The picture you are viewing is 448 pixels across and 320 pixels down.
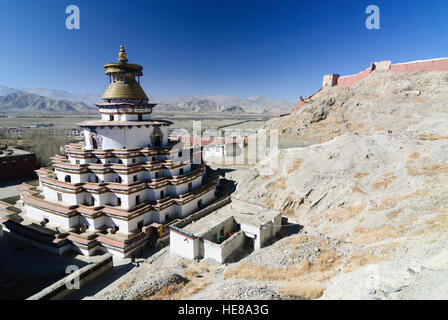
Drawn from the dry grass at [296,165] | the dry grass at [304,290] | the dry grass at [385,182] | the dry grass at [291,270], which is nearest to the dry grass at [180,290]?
the dry grass at [291,270]

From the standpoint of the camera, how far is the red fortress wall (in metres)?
42.4

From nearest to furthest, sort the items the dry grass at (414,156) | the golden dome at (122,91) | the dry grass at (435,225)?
the dry grass at (435,225)
the dry grass at (414,156)
the golden dome at (122,91)

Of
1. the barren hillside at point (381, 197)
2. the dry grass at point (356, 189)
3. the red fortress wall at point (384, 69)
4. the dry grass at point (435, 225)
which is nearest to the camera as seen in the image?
the barren hillside at point (381, 197)

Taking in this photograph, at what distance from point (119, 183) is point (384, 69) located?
57.5 meters

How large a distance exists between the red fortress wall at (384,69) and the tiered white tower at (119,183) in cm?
4737

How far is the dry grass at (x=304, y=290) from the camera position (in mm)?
10234

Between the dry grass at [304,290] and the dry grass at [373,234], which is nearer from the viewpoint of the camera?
the dry grass at [304,290]

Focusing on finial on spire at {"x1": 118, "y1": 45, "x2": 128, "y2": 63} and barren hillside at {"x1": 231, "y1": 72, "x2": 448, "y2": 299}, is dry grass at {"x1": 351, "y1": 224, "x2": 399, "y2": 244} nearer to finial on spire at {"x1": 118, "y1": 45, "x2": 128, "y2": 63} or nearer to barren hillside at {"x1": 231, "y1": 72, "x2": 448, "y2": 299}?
barren hillside at {"x1": 231, "y1": 72, "x2": 448, "y2": 299}

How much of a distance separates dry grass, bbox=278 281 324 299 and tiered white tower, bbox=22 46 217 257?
474 inches

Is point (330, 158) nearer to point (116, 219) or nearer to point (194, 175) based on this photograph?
point (194, 175)

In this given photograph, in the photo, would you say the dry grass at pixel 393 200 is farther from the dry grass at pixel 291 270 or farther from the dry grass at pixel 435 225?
the dry grass at pixel 291 270

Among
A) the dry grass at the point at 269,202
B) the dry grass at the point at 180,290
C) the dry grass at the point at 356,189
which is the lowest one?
the dry grass at the point at 180,290

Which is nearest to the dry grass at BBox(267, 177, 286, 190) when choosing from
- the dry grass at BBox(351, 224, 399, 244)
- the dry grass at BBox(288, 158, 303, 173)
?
the dry grass at BBox(288, 158, 303, 173)

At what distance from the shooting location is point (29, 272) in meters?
16.4
